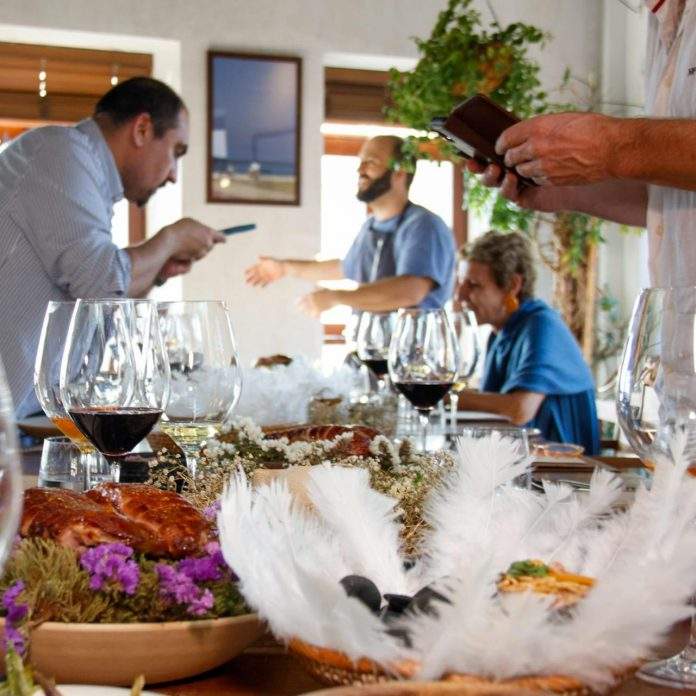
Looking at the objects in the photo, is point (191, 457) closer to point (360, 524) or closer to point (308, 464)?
point (308, 464)

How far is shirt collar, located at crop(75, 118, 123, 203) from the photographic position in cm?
284

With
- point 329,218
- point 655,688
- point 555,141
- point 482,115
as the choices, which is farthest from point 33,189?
point 329,218

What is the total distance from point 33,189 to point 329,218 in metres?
3.97

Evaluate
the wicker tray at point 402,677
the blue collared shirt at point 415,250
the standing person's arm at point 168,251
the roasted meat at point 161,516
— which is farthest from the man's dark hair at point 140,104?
the wicker tray at point 402,677

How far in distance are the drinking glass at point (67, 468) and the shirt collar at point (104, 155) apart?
184cm

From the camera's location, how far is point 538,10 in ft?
19.8

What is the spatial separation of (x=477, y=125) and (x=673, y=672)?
1220 millimetres

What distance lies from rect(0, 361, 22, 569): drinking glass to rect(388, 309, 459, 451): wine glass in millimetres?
1389

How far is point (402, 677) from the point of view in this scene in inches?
18.0

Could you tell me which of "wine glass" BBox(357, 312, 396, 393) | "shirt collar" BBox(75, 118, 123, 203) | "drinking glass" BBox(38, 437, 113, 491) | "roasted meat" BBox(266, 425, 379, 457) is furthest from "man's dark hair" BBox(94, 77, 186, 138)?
"drinking glass" BBox(38, 437, 113, 491)

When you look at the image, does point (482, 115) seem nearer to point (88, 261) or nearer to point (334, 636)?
point (88, 261)

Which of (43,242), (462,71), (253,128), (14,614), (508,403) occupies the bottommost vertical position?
(508,403)

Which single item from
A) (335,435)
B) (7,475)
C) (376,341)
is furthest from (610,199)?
(7,475)

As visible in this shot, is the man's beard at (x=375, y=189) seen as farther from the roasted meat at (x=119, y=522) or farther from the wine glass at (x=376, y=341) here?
the roasted meat at (x=119, y=522)
